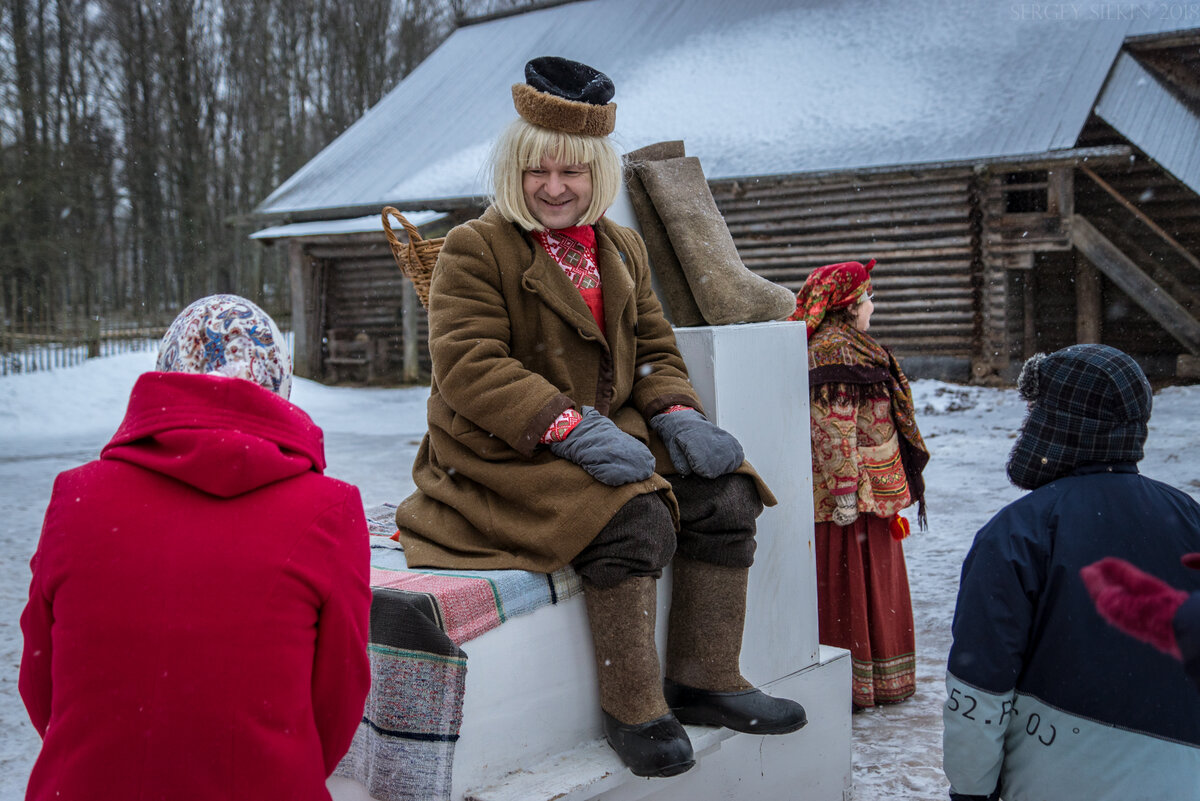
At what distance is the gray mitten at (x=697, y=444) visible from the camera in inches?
97.3

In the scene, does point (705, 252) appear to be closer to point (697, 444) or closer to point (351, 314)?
point (697, 444)

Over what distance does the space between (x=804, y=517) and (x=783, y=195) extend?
11.2 meters

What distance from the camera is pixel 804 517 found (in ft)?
10.4

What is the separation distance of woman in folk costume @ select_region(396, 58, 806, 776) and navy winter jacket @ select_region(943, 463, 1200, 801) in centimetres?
52

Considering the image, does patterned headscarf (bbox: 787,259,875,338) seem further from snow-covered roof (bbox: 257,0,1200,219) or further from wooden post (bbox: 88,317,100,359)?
wooden post (bbox: 88,317,100,359)

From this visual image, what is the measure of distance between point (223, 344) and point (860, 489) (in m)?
2.79

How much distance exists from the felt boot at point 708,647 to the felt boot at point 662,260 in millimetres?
1060

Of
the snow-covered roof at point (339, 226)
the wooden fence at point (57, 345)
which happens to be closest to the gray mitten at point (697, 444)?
the snow-covered roof at point (339, 226)

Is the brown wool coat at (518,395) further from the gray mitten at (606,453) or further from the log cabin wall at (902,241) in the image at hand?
the log cabin wall at (902,241)

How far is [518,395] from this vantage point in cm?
237

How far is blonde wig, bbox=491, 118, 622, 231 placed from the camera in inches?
101

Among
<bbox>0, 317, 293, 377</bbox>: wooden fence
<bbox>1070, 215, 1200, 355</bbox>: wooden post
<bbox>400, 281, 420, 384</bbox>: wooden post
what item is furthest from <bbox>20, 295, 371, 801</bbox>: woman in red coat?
<bbox>400, 281, 420, 384</bbox>: wooden post

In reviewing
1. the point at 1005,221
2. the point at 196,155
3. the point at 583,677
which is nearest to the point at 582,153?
the point at 583,677

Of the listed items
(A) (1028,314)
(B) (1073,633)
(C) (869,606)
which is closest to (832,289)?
(C) (869,606)
